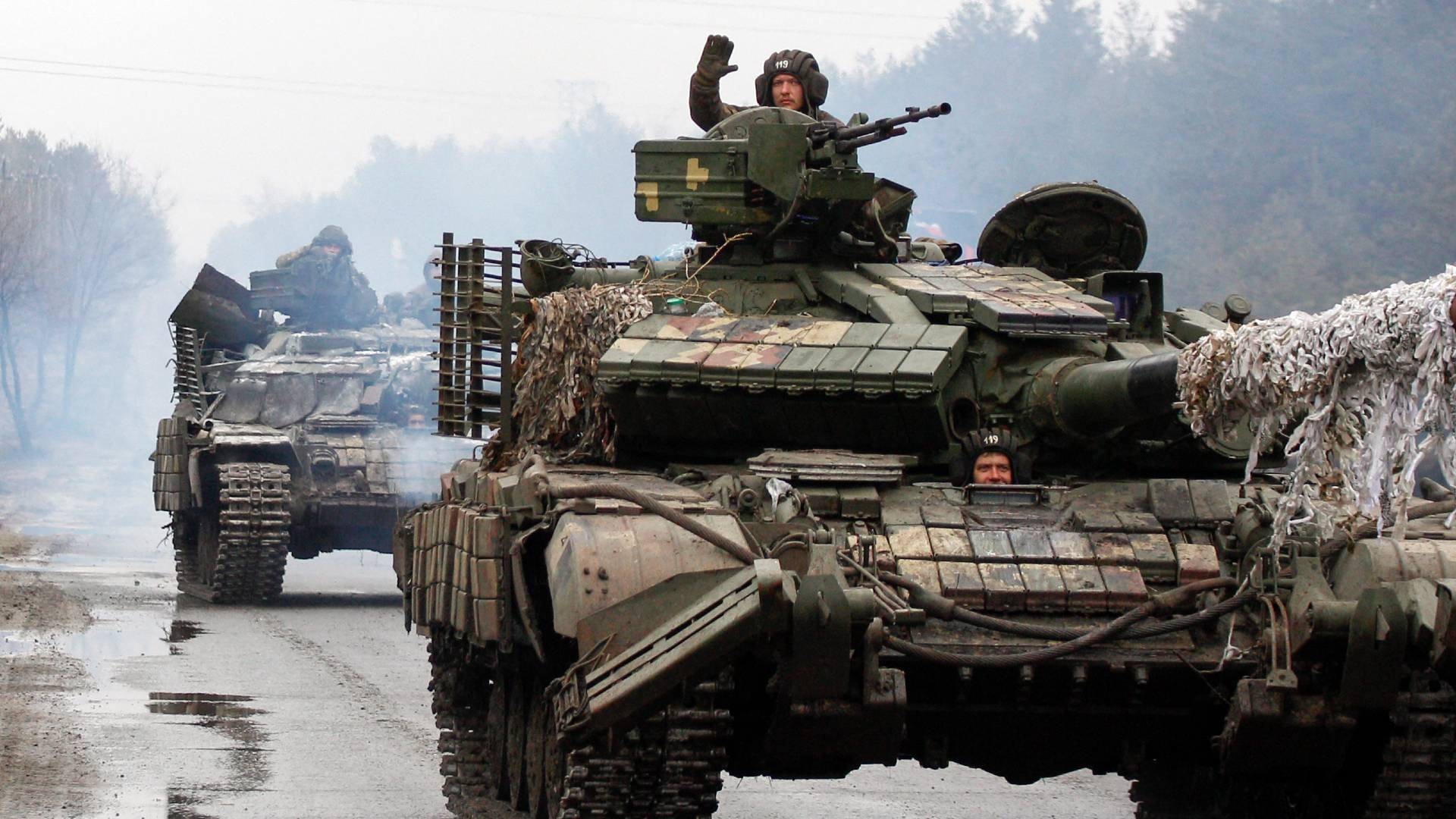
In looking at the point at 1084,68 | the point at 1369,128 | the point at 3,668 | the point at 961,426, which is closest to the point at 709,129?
the point at 961,426

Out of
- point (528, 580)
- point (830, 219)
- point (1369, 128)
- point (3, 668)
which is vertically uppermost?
point (1369, 128)

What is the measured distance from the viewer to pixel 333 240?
32.2 meters

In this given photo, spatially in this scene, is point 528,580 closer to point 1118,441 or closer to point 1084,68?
point 1118,441

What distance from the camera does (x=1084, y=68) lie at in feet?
118

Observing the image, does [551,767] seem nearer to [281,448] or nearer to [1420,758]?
[1420,758]

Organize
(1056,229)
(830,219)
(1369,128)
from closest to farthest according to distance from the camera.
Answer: (830,219), (1056,229), (1369,128)

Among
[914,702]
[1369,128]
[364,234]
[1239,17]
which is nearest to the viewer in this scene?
[914,702]

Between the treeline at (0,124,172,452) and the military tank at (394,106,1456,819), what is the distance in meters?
40.5

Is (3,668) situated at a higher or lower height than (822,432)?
lower

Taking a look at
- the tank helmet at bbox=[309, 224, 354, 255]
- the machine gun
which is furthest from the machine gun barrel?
the tank helmet at bbox=[309, 224, 354, 255]

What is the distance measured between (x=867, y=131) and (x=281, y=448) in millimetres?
12881

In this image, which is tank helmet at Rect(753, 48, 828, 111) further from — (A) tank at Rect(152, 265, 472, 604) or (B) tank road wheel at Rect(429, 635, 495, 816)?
(A) tank at Rect(152, 265, 472, 604)

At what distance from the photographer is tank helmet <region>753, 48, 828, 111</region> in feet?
48.1

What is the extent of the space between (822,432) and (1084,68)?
25.4 m
